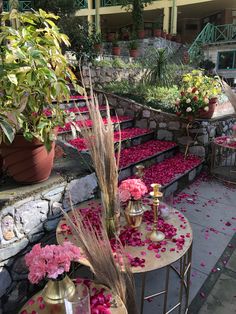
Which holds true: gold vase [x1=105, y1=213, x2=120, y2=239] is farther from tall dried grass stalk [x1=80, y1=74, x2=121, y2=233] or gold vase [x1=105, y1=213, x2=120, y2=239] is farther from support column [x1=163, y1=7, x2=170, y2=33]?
support column [x1=163, y1=7, x2=170, y2=33]

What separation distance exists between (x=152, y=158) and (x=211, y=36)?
9.46 m

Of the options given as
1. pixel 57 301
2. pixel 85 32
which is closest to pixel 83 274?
pixel 57 301

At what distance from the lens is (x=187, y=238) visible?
161 cm

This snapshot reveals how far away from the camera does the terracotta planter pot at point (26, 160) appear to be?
1653 millimetres

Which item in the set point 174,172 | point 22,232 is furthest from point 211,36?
point 22,232

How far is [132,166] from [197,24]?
13.6 m

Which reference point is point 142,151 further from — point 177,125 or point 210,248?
point 210,248

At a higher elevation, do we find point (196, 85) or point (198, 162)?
point (196, 85)

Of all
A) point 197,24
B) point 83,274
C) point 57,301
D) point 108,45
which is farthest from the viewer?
point 197,24

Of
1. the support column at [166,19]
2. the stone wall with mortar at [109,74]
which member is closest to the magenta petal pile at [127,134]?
the stone wall with mortar at [109,74]

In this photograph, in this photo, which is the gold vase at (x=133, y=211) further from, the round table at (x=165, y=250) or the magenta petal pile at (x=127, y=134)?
the magenta petal pile at (x=127, y=134)

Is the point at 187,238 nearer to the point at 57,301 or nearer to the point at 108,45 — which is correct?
the point at 57,301

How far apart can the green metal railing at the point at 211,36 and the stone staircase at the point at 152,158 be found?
7.09 meters

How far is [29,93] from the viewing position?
152 centimetres
